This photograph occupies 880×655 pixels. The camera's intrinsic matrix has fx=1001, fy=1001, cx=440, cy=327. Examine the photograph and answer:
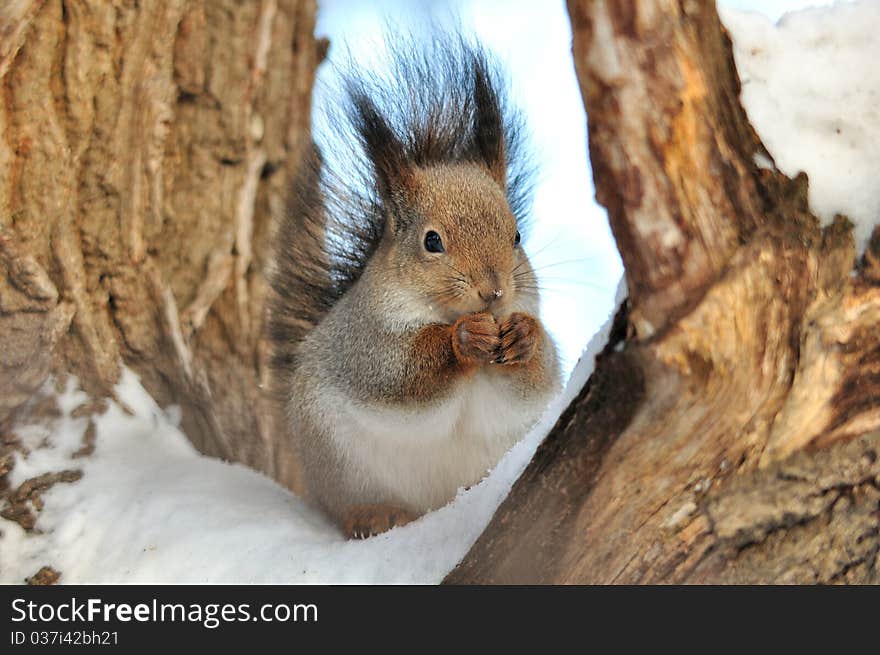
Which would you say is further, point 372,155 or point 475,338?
point 372,155

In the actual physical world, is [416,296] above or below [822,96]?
below

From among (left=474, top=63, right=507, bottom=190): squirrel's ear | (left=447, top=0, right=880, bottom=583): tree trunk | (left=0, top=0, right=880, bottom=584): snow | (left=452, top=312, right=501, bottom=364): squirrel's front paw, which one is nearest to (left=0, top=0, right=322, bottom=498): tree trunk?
(left=0, top=0, right=880, bottom=584): snow

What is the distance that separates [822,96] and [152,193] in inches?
64.9

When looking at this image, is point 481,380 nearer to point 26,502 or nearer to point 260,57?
point 26,502

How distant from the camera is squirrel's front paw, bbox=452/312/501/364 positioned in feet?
5.59

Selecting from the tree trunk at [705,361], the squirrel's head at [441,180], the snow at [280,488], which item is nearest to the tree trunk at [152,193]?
the snow at [280,488]

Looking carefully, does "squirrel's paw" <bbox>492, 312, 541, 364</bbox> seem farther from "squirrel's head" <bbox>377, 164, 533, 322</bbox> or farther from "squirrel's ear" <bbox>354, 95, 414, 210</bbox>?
"squirrel's ear" <bbox>354, 95, 414, 210</bbox>

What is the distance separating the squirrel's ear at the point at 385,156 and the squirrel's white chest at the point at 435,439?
416 millimetres

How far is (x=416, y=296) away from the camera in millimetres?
1854

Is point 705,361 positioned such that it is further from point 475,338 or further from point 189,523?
point 189,523

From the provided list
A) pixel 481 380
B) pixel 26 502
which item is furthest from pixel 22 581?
pixel 481 380

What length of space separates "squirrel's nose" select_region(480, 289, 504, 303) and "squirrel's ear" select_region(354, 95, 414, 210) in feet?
1.07

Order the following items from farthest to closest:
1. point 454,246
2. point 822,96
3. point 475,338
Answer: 1. point 454,246
2. point 475,338
3. point 822,96

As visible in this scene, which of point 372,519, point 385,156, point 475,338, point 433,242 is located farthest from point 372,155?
point 372,519
